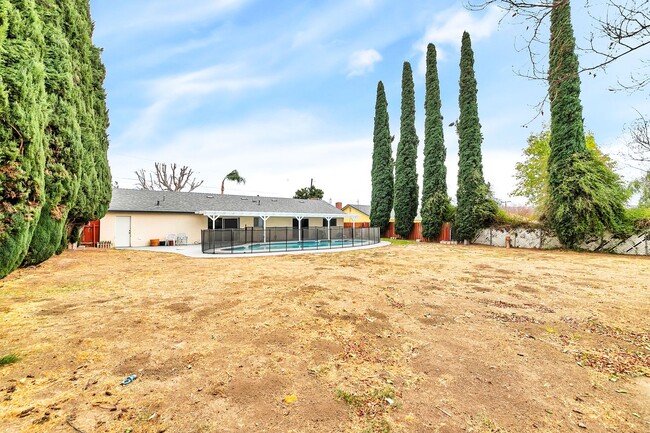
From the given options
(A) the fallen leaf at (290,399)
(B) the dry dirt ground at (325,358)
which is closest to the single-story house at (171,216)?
(B) the dry dirt ground at (325,358)

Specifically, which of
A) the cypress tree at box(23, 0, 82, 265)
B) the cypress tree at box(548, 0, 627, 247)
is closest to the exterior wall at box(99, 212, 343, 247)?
the cypress tree at box(23, 0, 82, 265)

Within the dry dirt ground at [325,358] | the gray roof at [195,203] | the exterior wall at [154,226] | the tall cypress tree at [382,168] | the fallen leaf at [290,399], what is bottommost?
the fallen leaf at [290,399]

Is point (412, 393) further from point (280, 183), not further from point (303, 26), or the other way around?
point (280, 183)

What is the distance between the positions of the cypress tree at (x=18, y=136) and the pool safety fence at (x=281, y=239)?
10.4 m

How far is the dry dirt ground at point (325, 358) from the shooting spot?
7.35ft

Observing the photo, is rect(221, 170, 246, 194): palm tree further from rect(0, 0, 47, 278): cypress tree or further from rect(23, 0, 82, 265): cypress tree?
rect(0, 0, 47, 278): cypress tree

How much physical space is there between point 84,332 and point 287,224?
1933 cm

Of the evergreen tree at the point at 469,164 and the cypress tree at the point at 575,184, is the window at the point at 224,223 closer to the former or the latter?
the evergreen tree at the point at 469,164

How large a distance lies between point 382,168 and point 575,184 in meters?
14.5

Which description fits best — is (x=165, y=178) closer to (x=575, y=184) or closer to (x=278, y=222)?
(x=278, y=222)

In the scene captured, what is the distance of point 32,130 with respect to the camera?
11.3 ft

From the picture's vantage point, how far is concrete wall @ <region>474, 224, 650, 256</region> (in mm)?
13781

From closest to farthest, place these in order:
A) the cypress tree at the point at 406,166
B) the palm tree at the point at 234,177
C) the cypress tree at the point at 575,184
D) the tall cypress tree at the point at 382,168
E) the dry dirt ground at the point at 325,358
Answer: the dry dirt ground at the point at 325,358 < the cypress tree at the point at 575,184 < the cypress tree at the point at 406,166 < the tall cypress tree at the point at 382,168 < the palm tree at the point at 234,177

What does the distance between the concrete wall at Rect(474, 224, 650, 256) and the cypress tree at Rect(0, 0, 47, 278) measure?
2160 centimetres
